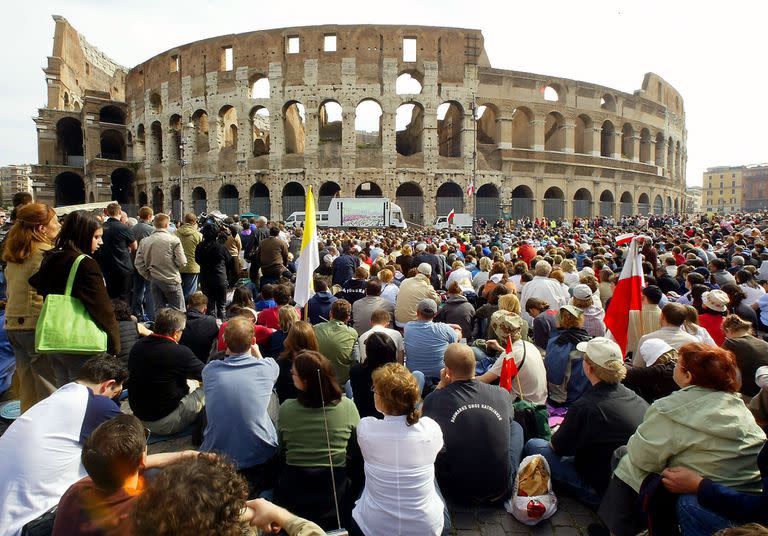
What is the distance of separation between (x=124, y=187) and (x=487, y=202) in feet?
108

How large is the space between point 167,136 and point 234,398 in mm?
37653

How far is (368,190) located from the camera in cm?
3512

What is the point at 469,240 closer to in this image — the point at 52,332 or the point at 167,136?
the point at 52,332

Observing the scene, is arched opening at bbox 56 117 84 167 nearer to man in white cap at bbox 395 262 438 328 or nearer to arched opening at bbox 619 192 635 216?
man in white cap at bbox 395 262 438 328

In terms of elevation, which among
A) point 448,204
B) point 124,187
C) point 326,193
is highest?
point 124,187

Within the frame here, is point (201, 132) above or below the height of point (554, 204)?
above

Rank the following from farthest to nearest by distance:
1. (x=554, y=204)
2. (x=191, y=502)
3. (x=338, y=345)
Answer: (x=554, y=204), (x=338, y=345), (x=191, y=502)

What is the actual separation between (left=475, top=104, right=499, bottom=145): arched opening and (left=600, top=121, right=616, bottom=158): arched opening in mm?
9520

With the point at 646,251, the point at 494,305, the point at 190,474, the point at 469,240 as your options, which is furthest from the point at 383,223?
the point at 190,474

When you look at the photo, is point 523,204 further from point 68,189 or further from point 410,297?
point 68,189

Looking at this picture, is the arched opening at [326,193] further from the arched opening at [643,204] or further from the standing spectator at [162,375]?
the standing spectator at [162,375]

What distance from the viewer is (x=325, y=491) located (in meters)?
3.15

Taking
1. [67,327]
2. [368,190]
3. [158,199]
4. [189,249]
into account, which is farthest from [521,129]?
[67,327]

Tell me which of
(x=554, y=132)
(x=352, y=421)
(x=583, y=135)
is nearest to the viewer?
(x=352, y=421)
